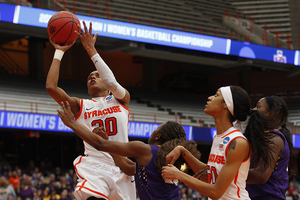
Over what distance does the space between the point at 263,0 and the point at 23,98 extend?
15540 mm

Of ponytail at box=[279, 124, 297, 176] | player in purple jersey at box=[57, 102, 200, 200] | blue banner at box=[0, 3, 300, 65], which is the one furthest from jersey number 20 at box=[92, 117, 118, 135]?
blue banner at box=[0, 3, 300, 65]

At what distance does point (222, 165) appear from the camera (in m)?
3.02

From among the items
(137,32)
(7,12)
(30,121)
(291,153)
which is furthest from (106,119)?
(137,32)

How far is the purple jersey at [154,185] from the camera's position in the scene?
3346mm

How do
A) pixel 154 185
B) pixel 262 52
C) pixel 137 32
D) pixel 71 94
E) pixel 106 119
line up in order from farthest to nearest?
pixel 262 52 → pixel 71 94 → pixel 137 32 → pixel 106 119 → pixel 154 185

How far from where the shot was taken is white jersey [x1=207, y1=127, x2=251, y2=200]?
117 inches

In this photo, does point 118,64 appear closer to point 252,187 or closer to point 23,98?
point 23,98

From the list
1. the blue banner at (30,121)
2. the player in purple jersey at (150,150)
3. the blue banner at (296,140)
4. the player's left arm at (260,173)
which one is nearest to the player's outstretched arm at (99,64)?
the player in purple jersey at (150,150)

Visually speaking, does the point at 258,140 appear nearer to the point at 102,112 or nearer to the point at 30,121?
the point at 102,112

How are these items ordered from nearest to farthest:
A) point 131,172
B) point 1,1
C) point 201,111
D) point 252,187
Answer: point 252,187 → point 131,172 → point 1,1 → point 201,111

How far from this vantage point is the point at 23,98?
15.1 metres

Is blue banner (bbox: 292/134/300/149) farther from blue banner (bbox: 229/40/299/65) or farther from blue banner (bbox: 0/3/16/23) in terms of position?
blue banner (bbox: 0/3/16/23)

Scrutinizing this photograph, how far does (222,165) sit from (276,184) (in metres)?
0.78

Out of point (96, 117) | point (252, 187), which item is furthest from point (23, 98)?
point (252, 187)
